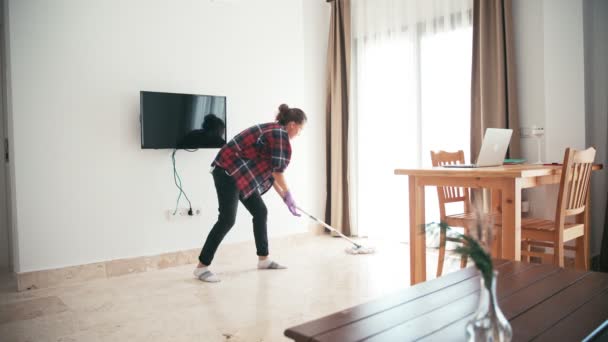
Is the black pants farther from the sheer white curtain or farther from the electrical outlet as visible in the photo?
the sheer white curtain

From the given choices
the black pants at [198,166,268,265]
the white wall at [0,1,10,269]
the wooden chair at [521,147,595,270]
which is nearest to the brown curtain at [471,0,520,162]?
the wooden chair at [521,147,595,270]

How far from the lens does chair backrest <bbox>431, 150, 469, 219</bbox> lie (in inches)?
116

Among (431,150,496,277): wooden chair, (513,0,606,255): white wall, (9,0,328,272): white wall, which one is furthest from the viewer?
(513,0,606,255): white wall

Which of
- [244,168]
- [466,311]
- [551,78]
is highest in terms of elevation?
[551,78]

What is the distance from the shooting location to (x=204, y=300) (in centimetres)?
271

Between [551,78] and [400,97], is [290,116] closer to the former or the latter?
[400,97]

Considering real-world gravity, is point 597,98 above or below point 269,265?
above

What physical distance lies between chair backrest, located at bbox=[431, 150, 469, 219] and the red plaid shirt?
39.4 inches

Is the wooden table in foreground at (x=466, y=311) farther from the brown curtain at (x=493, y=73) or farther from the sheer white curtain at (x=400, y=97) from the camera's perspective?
the sheer white curtain at (x=400, y=97)

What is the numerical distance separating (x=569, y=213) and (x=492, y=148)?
0.52m

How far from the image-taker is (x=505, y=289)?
1.39 metres

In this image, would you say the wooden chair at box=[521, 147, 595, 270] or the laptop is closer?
the wooden chair at box=[521, 147, 595, 270]

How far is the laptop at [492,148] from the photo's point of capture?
2572 millimetres

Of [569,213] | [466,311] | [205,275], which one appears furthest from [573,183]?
[205,275]
